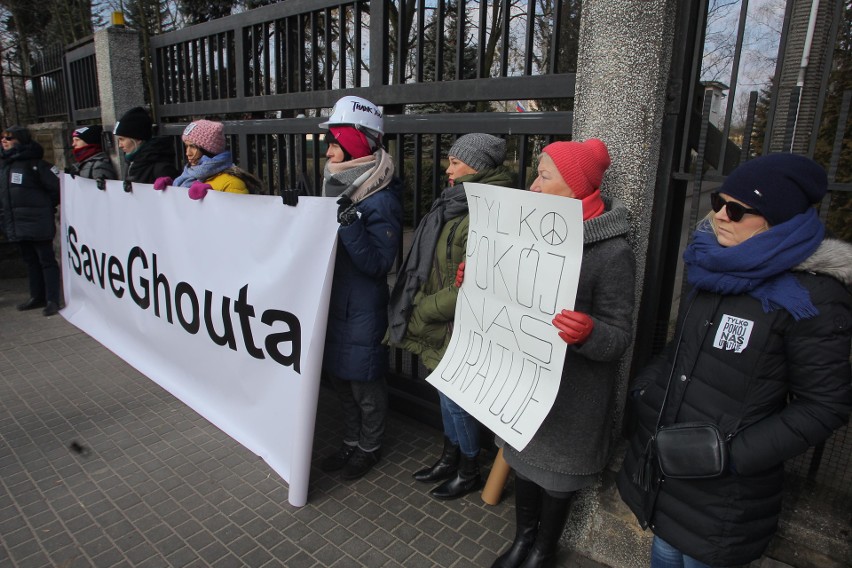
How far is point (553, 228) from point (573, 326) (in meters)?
0.32

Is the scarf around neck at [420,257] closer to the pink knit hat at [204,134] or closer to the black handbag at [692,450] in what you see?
the black handbag at [692,450]

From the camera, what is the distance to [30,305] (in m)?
5.91

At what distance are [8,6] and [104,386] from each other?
17.7m

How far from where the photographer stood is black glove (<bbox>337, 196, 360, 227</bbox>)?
2430 mm

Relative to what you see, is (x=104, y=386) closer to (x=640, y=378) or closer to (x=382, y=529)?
(x=382, y=529)

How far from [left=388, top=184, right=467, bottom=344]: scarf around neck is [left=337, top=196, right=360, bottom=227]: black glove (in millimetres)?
353

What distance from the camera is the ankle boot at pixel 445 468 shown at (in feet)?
9.78

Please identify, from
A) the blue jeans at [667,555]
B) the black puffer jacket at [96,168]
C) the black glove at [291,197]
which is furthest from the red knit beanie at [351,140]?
the black puffer jacket at [96,168]

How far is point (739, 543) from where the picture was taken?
163cm

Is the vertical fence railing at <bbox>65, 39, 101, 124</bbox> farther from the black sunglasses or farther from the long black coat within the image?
the black sunglasses

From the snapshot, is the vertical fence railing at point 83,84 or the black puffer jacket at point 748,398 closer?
the black puffer jacket at point 748,398

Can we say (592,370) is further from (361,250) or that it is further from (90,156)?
(90,156)

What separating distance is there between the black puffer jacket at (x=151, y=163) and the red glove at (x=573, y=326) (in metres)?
3.51

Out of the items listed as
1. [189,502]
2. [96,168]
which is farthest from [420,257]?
[96,168]
